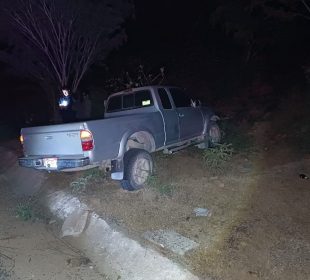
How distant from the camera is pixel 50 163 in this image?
252 inches

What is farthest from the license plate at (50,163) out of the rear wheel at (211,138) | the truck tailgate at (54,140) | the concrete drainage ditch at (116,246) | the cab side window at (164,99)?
the rear wheel at (211,138)

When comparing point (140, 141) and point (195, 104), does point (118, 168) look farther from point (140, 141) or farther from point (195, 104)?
point (195, 104)

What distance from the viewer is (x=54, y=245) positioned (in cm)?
565

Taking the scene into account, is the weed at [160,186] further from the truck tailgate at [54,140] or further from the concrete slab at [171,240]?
the truck tailgate at [54,140]

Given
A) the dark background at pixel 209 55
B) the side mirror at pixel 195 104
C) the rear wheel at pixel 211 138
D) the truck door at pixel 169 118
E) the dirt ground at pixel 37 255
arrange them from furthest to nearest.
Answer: the dark background at pixel 209 55, the rear wheel at pixel 211 138, the side mirror at pixel 195 104, the truck door at pixel 169 118, the dirt ground at pixel 37 255

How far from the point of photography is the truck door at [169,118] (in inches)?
306

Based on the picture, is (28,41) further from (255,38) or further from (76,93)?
(255,38)

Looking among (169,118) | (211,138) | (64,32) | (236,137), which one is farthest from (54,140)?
(64,32)

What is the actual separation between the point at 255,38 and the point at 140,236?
37.7ft

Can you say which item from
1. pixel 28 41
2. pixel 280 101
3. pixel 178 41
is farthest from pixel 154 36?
pixel 280 101

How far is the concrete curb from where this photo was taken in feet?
14.5

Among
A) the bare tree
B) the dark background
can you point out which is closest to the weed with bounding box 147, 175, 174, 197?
the dark background

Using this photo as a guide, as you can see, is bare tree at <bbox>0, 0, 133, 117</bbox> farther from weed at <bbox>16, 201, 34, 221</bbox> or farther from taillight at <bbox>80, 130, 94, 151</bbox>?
taillight at <bbox>80, 130, 94, 151</bbox>

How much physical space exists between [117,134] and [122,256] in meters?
2.20
